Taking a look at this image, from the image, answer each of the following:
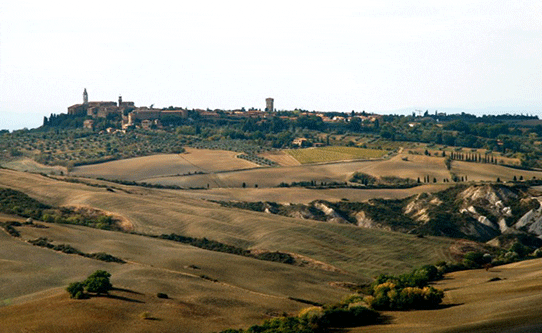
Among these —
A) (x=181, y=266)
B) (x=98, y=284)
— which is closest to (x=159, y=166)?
(x=181, y=266)

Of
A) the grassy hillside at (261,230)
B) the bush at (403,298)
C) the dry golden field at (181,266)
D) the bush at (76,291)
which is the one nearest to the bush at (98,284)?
the bush at (76,291)

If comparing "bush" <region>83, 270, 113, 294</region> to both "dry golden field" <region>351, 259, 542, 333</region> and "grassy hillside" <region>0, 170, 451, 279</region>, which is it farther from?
"grassy hillside" <region>0, 170, 451, 279</region>

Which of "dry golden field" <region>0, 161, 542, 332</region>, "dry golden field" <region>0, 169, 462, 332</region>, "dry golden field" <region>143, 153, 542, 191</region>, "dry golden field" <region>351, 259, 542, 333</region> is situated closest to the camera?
"dry golden field" <region>351, 259, 542, 333</region>

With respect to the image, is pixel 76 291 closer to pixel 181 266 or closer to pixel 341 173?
pixel 181 266

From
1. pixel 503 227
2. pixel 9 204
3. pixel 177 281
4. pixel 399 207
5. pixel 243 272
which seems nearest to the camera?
pixel 177 281

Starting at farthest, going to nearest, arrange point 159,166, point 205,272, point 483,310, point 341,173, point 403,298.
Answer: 1. point 159,166
2. point 341,173
3. point 205,272
4. point 403,298
5. point 483,310

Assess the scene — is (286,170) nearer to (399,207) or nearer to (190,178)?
(190,178)

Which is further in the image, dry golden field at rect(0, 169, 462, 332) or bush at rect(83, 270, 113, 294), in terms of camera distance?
bush at rect(83, 270, 113, 294)

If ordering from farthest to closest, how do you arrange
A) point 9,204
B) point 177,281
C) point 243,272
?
point 9,204
point 243,272
point 177,281

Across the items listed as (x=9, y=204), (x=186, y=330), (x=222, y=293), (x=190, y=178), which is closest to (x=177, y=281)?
(x=222, y=293)

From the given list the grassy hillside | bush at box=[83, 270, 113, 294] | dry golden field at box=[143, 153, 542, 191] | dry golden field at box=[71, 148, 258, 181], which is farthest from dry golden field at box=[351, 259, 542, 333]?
dry golden field at box=[71, 148, 258, 181]

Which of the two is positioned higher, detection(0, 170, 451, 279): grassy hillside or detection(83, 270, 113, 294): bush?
detection(83, 270, 113, 294): bush
